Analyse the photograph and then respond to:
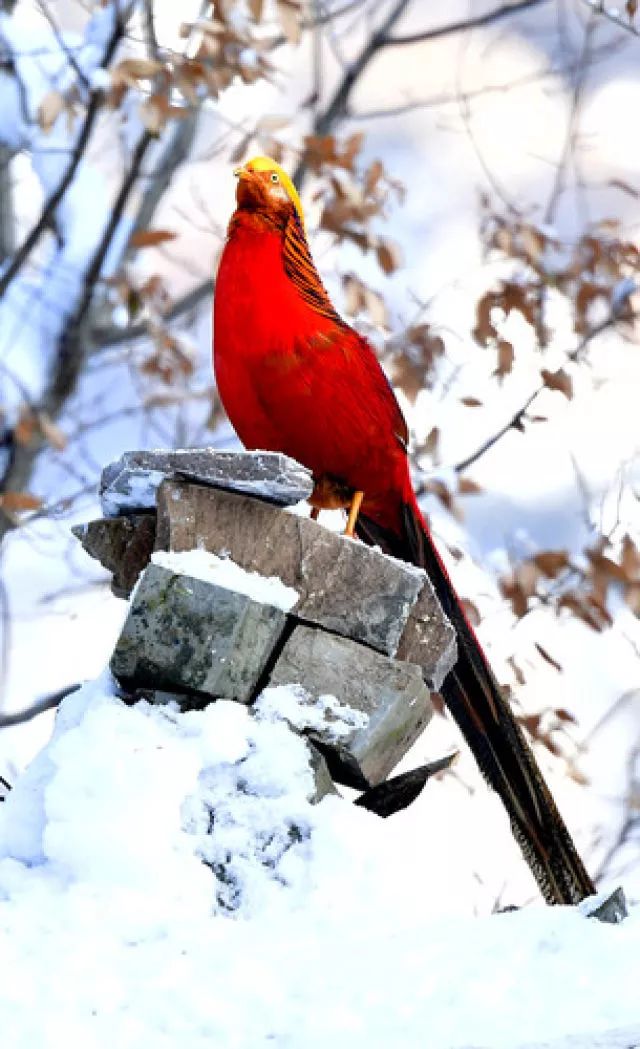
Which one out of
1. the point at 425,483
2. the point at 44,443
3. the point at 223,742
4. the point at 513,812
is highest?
the point at 223,742

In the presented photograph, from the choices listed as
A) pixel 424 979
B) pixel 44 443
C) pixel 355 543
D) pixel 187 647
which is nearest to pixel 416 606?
pixel 355 543

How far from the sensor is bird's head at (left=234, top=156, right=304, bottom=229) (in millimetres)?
3438

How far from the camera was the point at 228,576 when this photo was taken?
113 inches

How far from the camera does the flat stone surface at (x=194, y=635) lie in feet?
9.27

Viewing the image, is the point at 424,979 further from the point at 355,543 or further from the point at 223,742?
the point at 355,543

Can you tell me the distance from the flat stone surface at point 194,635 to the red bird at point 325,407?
2.10 ft

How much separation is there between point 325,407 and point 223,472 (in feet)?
2.05

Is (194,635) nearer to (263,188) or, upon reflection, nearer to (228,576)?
(228,576)

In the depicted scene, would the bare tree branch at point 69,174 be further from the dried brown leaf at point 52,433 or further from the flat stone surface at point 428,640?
the flat stone surface at point 428,640

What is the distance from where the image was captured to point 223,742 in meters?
2.72

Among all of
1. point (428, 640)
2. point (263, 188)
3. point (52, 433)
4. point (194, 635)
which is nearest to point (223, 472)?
point (194, 635)

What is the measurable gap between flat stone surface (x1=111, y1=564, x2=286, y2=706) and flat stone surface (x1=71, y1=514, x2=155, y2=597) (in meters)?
0.33

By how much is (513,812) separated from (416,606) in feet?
2.62

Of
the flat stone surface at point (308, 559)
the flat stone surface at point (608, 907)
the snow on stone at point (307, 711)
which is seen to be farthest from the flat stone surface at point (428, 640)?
the flat stone surface at point (608, 907)
